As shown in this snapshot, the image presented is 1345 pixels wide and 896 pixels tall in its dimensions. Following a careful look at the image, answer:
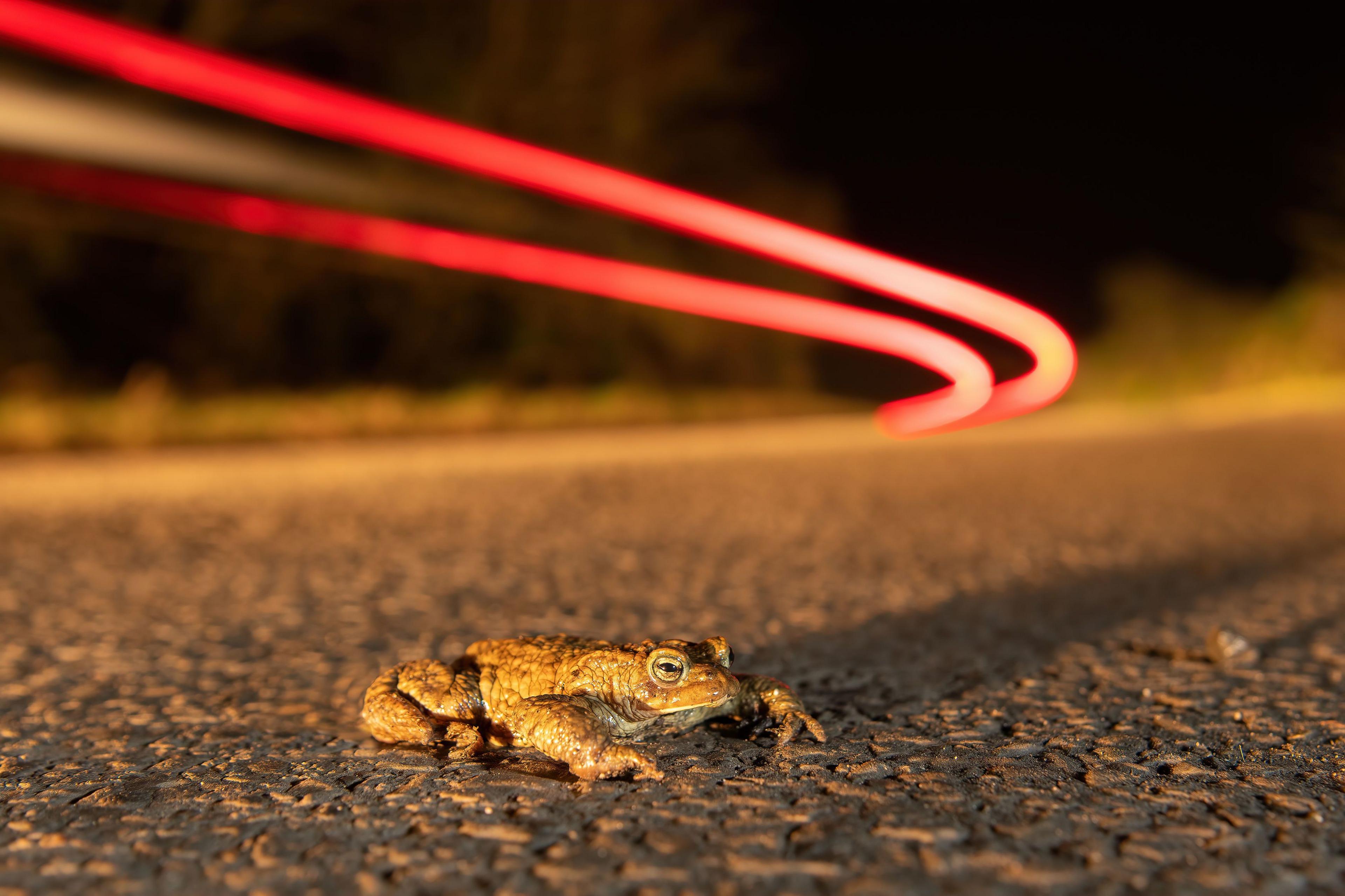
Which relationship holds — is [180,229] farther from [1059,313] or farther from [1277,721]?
[1059,313]

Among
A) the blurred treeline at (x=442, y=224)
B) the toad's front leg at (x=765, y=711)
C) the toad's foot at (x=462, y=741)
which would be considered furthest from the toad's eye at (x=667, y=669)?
the blurred treeline at (x=442, y=224)

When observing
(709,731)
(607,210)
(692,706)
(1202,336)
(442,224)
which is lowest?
(709,731)

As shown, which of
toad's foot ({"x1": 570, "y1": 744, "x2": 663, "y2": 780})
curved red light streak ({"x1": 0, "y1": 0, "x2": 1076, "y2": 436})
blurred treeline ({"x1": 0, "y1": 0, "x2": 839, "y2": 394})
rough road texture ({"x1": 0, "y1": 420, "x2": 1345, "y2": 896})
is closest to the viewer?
rough road texture ({"x1": 0, "y1": 420, "x2": 1345, "y2": 896})

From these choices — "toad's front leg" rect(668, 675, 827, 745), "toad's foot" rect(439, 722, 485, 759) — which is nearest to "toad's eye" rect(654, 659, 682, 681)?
"toad's front leg" rect(668, 675, 827, 745)


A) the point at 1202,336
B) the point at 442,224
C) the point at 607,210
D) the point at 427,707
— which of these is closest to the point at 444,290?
the point at 442,224

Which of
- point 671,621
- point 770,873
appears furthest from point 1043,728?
point 671,621

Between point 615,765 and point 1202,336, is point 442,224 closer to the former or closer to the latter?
point 615,765

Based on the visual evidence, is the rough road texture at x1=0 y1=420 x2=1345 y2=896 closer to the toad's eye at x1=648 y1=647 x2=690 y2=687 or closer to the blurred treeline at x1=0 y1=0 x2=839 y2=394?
the toad's eye at x1=648 y1=647 x2=690 y2=687
